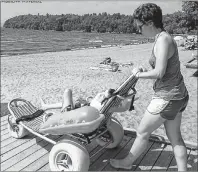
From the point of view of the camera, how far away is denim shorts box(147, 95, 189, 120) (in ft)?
7.99

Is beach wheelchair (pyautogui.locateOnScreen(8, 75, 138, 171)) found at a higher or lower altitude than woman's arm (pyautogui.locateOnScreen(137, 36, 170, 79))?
lower

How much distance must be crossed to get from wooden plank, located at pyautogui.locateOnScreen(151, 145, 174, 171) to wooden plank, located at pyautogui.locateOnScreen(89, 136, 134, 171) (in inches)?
19.9

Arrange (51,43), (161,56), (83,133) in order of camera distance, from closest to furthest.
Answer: (161,56), (83,133), (51,43)

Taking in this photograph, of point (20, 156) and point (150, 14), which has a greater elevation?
point (150, 14)

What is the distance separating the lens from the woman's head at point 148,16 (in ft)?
7.57

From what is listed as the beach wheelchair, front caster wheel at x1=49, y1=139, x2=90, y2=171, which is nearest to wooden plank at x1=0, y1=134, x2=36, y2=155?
the beach wheelchair

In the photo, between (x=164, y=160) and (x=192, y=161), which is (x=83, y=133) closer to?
(x=164, y=160)

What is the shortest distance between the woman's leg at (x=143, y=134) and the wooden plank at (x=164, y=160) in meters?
0.36

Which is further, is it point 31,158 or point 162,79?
point 31,158

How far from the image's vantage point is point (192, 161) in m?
3.27

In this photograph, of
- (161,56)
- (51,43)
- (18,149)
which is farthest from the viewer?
(51,43)

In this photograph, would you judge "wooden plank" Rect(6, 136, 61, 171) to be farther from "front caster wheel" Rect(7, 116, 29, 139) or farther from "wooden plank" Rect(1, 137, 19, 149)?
"wooden plank" Rect(1, 137, 19, 149)

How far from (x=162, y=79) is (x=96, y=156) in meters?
1.43

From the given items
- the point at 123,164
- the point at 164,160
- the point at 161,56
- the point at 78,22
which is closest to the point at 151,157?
the point at 164,160
